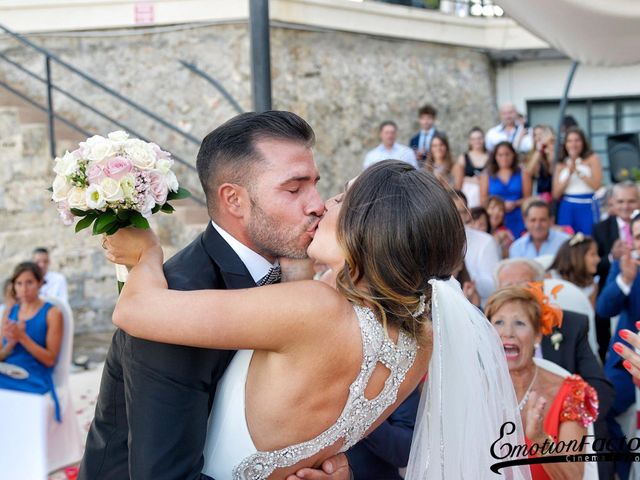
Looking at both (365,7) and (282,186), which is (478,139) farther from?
(282,186)

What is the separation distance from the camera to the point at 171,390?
226 centimetres

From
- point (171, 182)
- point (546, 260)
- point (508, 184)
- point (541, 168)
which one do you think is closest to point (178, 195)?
point (171, 182)

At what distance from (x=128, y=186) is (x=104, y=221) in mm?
139

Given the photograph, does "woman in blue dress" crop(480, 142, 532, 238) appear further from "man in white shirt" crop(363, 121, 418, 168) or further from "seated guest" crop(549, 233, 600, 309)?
"seated guest" crop(549, 233, 600, 309)

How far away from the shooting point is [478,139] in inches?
420

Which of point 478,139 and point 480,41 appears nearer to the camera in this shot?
point 478,139

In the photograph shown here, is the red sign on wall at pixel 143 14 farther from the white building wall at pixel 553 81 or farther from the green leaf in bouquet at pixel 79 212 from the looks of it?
the green leaf in bouquet at pixel 79 212

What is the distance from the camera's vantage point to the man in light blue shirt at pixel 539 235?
719cm

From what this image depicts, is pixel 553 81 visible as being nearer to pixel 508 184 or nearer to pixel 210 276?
pixel 508 184

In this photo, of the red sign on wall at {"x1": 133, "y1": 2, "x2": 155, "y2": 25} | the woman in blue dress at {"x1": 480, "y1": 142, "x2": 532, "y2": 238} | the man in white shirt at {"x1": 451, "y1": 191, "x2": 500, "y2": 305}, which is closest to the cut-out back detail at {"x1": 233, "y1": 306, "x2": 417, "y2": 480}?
the man in white shirt at {"x1": 451, "y1": 191, "x2": 500, "y2": 305}

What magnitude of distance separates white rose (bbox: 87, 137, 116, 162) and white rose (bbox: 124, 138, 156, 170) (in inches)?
1.8

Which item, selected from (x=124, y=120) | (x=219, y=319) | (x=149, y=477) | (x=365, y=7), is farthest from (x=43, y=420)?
(x=365, y=7)

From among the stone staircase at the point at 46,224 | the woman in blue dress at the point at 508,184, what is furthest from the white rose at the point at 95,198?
the stone staircase at the point at 46,224

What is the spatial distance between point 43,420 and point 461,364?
131 centimetres
